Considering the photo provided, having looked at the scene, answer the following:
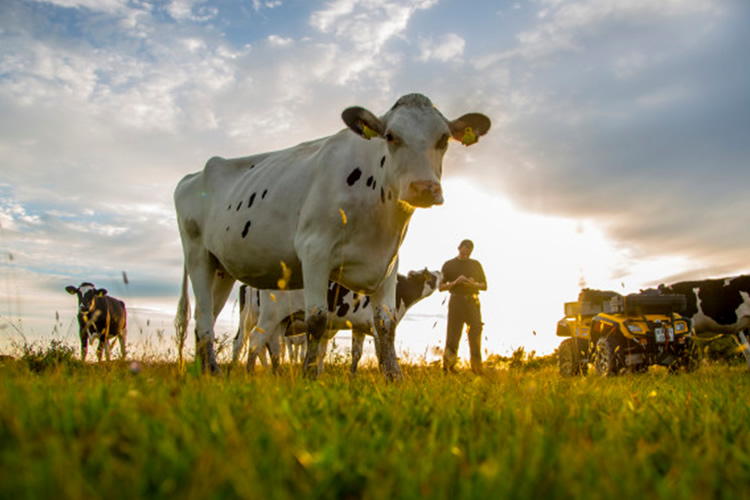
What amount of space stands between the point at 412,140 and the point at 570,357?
274 inches

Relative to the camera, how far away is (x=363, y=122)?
5184 mm

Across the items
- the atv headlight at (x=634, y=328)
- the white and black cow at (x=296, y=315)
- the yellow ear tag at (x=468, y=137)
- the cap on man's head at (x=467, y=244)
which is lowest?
the atv headlight at (x=634, y=328)

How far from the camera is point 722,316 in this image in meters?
13.3

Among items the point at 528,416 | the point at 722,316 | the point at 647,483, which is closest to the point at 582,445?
the point at 647,483

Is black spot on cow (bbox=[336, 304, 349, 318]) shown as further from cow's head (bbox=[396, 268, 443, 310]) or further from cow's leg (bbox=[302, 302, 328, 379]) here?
cow's leg (bbox=[302, 302, 328, 379])

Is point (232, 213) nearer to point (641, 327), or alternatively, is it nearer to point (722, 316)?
point (641, 327)

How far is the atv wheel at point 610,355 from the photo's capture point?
8492 millimetres

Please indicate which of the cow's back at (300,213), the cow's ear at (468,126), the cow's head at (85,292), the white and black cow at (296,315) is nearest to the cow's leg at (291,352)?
the white and black cow at (296,315)

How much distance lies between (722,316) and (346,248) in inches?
474

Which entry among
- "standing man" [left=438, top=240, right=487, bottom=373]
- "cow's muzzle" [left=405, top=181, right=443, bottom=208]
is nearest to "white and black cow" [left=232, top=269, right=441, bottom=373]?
"standing man" [left=438, top=240, right=487, bottom=373]

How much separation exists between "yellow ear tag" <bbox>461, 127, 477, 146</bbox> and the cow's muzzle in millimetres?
1250

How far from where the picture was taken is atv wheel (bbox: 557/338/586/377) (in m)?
9.98

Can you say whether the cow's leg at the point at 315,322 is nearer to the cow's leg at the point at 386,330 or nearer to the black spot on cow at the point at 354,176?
the cow's leg at the point at 386,330

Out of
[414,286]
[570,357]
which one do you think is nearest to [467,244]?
[570,357]
